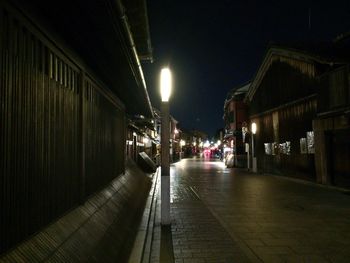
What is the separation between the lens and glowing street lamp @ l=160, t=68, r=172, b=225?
10867mm

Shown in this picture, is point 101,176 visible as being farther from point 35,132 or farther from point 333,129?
point 333,129

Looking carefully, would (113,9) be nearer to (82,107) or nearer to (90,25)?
(90,25)

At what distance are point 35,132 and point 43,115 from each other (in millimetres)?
402

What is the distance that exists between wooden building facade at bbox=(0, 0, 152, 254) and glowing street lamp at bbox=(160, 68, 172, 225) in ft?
9.65

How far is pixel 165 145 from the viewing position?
11.4 m

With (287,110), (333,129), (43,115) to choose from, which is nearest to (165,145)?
(43,115)

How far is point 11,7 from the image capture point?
4.02 meters

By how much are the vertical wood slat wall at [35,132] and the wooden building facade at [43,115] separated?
0.01 metres

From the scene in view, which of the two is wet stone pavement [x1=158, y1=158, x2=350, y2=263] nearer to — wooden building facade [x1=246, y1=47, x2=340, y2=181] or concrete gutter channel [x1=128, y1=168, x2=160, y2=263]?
concrete gutter channel [x1=128, y1=168, x2=160, y2=263]

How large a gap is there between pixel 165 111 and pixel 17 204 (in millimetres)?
7680

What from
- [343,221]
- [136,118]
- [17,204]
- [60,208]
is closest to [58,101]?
[60,208]

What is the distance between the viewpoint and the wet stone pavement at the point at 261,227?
791 cm

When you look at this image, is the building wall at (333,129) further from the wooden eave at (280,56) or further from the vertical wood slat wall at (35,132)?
the vertical wood slat wall at (35,132)

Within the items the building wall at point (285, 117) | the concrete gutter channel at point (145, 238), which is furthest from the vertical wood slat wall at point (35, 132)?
the building wall at point (285, 117)
